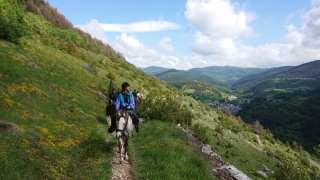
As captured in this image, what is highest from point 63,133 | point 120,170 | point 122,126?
point 122,126

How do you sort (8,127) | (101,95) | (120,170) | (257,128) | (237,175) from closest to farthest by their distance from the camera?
(8,127), (120,170), (237,175), (101,95), (257,128)

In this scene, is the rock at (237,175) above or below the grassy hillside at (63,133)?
below

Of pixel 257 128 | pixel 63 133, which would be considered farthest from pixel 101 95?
pixel 257 128

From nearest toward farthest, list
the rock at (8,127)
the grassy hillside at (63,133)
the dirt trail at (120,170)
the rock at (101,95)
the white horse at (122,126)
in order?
1. the grassy hillside at (63,133)
2. the rock at (8,127)
3. the dirt trail at (120,170)
4. the white horse at (122,126)
5. the rock at (101,95)

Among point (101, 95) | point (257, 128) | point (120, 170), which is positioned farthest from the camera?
point (257, 128)

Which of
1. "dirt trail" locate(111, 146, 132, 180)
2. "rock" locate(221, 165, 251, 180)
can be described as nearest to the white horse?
"dirt trail" locate(111, 146, 132, 180)

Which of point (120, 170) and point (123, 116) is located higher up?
point (123, 116)

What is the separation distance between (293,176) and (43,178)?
12.8 meters

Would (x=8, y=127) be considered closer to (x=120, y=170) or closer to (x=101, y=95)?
(x=120, y=170)

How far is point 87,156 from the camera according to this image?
35.4 ft

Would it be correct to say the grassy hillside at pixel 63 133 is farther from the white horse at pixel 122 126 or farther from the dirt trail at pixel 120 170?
the white horse at pixel 122 126

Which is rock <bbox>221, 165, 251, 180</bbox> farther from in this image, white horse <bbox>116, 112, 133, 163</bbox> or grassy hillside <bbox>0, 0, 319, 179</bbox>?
white horse <bbox>116, 112, 133, 163</bbox>

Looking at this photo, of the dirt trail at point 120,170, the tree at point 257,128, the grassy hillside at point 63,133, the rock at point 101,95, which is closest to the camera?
the grassy hillside at point 63,133

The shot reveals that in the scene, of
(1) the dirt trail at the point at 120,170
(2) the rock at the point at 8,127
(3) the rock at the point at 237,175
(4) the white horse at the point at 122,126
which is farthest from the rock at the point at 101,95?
(3) the rock at the point at 237,175
